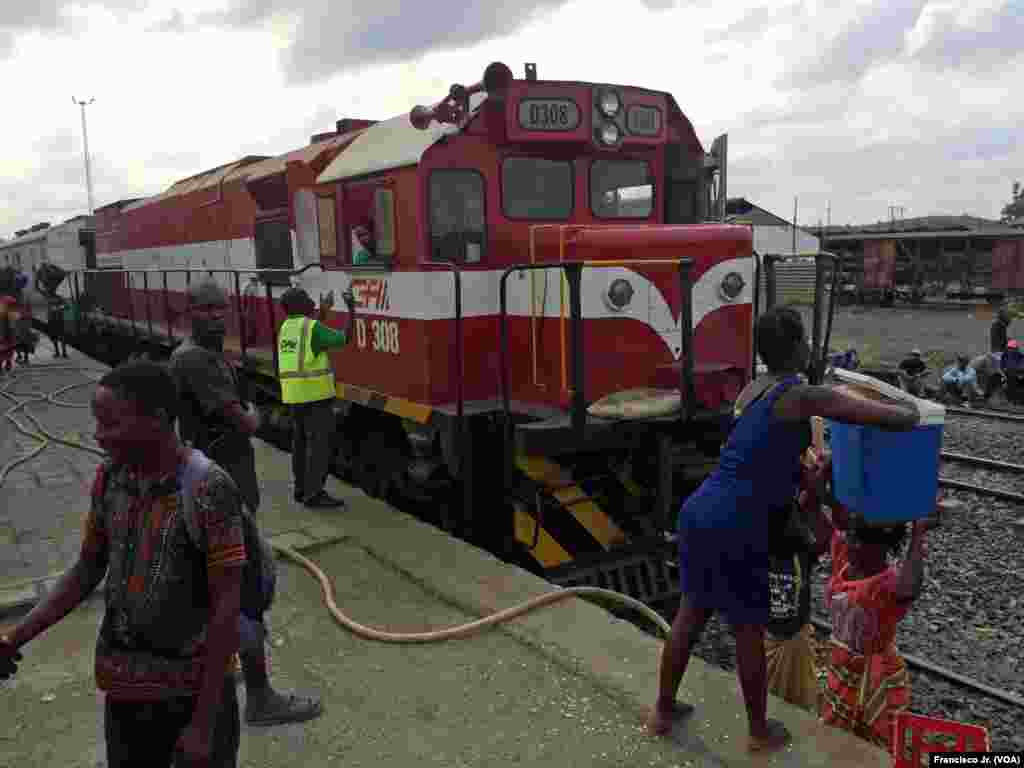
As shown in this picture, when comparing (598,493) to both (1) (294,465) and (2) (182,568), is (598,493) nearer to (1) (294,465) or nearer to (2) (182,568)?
(1) (294,465)

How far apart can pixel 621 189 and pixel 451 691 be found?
4.42 metres

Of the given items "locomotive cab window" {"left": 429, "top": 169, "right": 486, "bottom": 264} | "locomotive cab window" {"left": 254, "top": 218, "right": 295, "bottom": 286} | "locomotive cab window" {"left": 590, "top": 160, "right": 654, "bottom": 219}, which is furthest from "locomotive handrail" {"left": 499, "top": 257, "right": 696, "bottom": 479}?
"locomotive cab window" {"left": 254, "top": 218, "right": 295, "bottom": 286}

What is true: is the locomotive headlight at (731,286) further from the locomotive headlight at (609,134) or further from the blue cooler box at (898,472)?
the blue cooler box at (898,472)

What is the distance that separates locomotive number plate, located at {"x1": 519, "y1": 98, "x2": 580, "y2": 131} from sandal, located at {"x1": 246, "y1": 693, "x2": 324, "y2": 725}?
13.8ft

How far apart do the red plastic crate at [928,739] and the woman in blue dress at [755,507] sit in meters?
0.56

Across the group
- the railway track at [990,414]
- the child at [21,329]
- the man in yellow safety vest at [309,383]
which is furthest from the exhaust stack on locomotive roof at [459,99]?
the railway track at [990,414]

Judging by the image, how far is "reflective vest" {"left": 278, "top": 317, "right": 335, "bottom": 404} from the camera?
6.20 m

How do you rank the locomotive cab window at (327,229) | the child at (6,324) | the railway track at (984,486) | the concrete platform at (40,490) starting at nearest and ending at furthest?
the concrete platform at (40,490), the locomotive cab window at (327,229), the railway track at (984,486), the child at (6,324)

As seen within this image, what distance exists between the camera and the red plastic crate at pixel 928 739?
2.52 m

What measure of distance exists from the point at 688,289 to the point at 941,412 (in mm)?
2211

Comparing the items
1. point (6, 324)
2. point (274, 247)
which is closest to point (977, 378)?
point (274, 247)

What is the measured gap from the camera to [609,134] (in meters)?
6.30

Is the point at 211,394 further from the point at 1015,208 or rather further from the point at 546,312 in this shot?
the point at 1015,208

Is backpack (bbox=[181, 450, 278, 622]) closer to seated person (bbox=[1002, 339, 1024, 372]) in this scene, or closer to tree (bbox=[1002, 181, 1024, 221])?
seated person (bbox=[1002, 339, 1024, 372])
